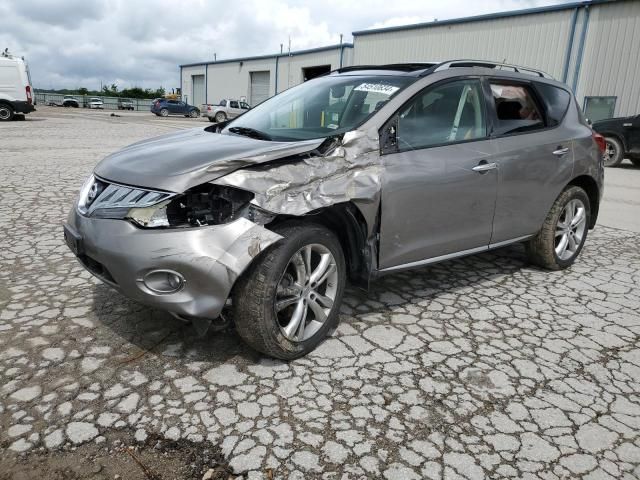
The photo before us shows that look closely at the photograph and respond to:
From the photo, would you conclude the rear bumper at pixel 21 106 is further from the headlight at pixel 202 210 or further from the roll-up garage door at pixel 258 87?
the roll-up garage door at pixel 258 87

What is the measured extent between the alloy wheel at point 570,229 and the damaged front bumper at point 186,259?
10.1 feet

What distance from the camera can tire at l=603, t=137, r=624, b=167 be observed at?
12859 millimetres

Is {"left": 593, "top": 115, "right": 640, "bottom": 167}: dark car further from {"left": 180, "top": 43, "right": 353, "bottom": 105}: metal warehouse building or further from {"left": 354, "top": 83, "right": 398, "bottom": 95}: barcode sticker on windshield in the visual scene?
{"left": 180, "top": 43, "right": 353, "bottom": 105}: metal warehouse building

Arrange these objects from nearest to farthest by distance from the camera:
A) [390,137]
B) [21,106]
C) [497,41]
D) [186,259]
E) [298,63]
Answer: [186,259]
[390,137]
[21,106]
[497,41]
[298,63]

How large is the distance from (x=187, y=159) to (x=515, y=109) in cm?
266

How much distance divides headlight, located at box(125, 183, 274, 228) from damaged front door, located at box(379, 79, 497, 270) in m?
0.87

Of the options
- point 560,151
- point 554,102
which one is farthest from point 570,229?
point 554,102

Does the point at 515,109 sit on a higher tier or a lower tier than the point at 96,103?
higher

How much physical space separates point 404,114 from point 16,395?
265cm

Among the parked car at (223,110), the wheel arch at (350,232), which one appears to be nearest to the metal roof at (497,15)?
the parked car at (223,110)

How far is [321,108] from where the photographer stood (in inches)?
145

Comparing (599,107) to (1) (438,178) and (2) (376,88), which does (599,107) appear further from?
(1) (438,178)

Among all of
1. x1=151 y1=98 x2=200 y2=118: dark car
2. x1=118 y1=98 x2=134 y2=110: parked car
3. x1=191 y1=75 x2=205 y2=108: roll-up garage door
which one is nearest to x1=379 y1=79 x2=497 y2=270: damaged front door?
x1=151 y1=98 x2=200 y2=118: dark car

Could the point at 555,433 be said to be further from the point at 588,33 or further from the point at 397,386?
the point at 588,33
